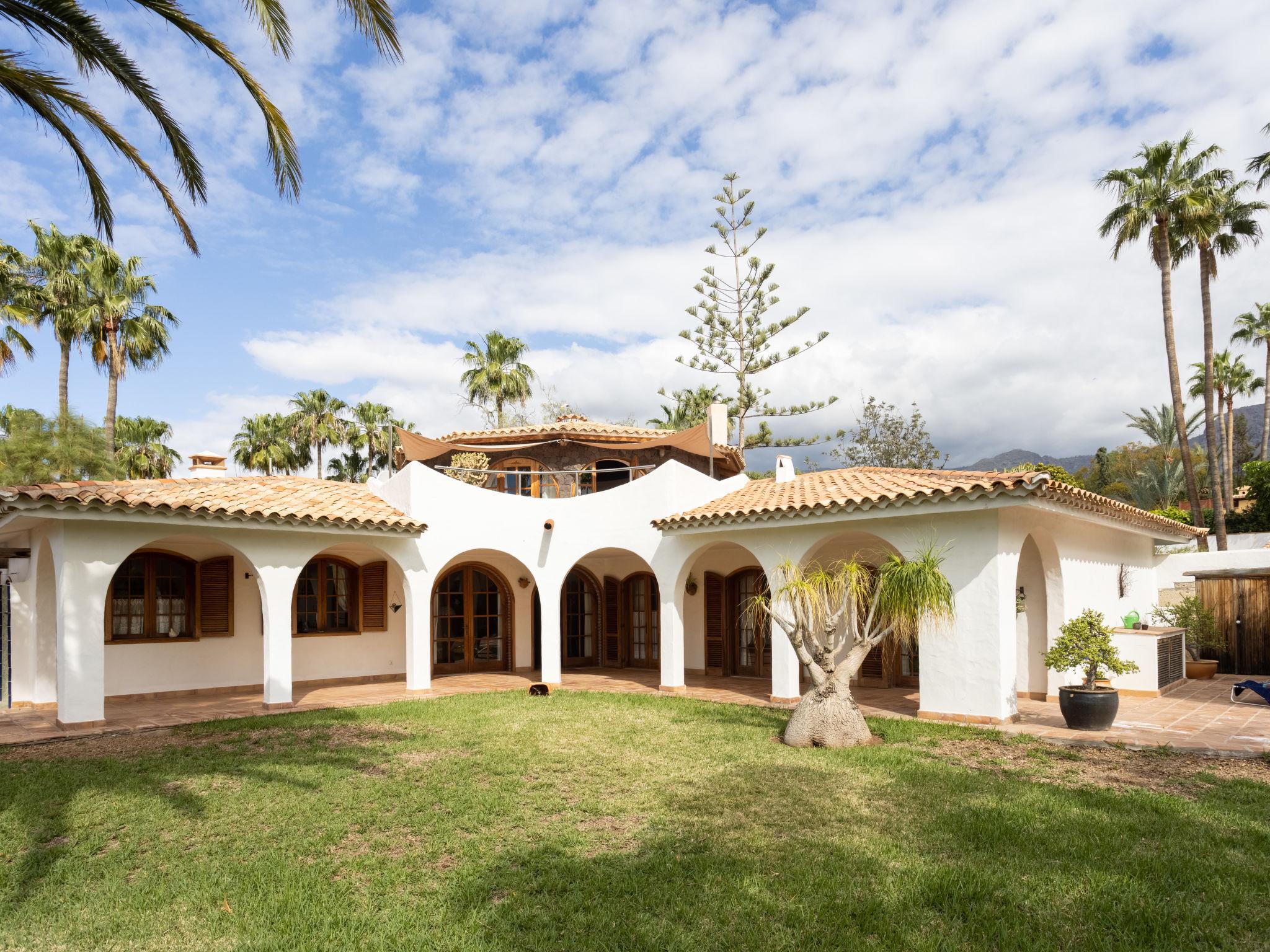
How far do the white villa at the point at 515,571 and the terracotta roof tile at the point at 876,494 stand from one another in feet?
0.19

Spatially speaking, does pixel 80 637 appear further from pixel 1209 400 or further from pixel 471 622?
pixel 1209 400

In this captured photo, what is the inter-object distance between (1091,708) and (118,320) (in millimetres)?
29107

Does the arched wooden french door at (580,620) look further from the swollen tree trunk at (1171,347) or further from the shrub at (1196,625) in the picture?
the swollen tree trunk at (1171,347)

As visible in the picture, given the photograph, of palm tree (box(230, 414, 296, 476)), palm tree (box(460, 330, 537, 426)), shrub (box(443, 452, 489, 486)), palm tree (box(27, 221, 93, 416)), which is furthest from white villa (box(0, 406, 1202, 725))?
palm tree (box(230, 414, 296, 476))

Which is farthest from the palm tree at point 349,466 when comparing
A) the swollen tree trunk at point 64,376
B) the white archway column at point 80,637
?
the white archway column at point 80,637

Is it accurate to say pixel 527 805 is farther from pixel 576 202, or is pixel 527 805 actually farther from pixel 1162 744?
pixel 576 202

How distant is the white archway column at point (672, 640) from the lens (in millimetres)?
14727

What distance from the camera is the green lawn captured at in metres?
4.73

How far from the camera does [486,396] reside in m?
35.7

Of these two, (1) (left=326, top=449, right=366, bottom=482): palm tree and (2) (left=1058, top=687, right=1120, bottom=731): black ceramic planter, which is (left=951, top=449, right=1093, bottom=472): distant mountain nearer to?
(2) (left=1058, top=687, right=1120, bottom=731): black ceramic planter

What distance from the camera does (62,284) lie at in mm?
24484

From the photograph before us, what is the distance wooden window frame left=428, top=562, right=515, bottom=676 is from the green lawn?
7725mm

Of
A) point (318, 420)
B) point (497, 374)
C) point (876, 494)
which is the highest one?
point (497, 374)

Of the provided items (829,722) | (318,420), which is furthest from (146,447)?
(829,722)
